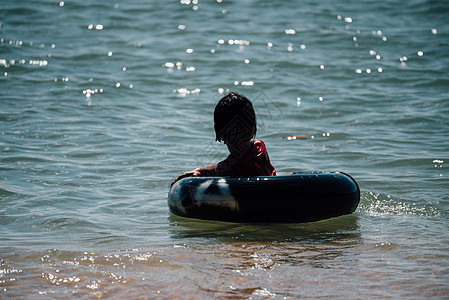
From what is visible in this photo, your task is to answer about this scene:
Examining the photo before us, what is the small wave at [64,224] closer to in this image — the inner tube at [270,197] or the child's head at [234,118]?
the inner tube at [270,197]

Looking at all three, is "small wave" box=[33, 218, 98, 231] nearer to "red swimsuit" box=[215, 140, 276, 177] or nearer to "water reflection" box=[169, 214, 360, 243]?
"water reflection" box=[169, 214, 360, 243]

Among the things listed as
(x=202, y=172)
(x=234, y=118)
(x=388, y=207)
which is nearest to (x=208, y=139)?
(x=202, y=172)

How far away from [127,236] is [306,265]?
6.00 ft

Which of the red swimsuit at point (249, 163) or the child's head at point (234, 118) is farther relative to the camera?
the red swimsuit at point (249, 163)

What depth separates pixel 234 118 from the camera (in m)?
5.62

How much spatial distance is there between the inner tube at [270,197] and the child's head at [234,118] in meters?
0.43

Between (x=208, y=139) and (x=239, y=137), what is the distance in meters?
4.15

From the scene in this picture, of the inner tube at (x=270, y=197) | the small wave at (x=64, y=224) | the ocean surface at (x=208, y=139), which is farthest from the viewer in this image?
the small wave at (x=64, y=224)

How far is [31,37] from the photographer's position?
17031mm


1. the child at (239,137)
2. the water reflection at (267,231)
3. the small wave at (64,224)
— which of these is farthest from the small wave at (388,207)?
the small wave at (64,224)

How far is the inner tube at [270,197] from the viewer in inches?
220

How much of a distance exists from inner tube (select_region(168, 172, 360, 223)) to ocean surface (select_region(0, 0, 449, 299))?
0.15 meters

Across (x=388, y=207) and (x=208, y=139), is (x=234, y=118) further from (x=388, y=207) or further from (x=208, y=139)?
(x=208, y=139)

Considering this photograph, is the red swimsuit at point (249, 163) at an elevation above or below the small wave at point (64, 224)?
above
